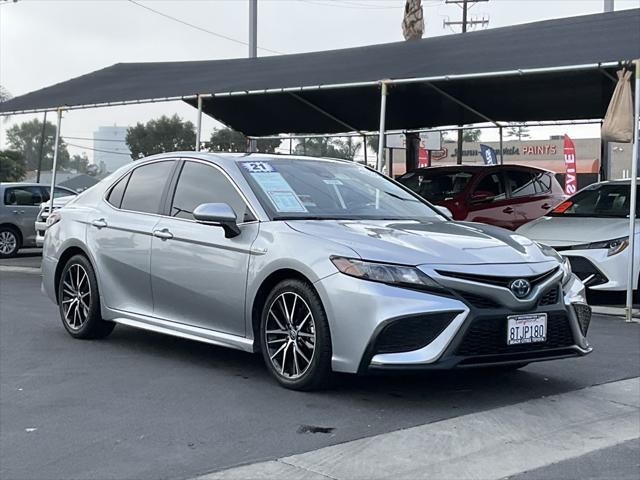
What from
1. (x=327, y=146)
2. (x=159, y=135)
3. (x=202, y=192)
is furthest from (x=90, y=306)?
(x=159, y=135)

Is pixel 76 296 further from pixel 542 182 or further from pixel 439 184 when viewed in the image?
pixel 542 182

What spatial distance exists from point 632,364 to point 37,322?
18.1 ft

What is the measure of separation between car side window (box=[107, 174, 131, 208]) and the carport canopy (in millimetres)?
4485

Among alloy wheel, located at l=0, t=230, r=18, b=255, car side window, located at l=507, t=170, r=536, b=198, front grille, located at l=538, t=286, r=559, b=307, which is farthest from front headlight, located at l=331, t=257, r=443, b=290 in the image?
alloy wheel, located at l=0, t=230, r=18, b=255

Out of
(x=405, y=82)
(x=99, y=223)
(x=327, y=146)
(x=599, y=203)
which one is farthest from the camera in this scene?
(x=327, y=146)

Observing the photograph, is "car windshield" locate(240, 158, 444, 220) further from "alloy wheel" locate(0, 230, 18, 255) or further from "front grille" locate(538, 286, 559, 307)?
"alloy wheel" locate(0, 230, 18, 255)

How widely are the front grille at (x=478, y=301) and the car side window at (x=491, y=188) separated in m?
8.86

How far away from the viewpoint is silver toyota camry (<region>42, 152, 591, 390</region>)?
5.06 meters

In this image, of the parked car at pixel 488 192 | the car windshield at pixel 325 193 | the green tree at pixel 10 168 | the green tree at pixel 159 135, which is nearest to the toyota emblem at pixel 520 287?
the car windshield at pixel 325 193

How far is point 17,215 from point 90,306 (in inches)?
473

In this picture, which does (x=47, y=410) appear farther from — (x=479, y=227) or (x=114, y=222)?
(x=479, y=227)

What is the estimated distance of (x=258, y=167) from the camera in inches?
251

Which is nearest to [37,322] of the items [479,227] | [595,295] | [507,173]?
[479,227]

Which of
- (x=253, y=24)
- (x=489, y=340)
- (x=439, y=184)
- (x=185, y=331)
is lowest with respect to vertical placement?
(x=185, y=331)
